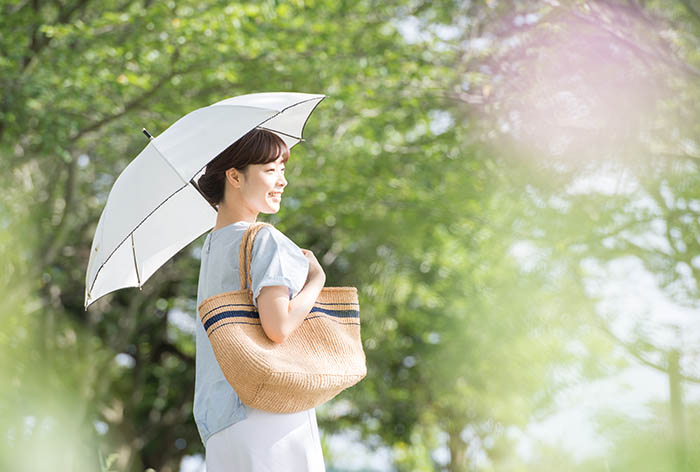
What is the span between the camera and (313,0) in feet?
28.4

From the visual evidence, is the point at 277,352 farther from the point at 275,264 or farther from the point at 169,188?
the point at 169,188

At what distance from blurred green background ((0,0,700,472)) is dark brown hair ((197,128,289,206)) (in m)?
1.94

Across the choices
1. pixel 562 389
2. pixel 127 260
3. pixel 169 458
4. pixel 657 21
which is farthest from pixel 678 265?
pixel 169 458

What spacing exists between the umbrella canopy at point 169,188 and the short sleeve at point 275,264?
1.11ft

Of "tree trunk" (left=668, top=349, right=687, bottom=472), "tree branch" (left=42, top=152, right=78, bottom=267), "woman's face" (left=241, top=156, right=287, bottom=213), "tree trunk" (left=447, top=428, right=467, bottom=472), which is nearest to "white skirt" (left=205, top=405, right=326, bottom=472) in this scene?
"woman's face" (left=241, top=156, right=287, bottom=213)

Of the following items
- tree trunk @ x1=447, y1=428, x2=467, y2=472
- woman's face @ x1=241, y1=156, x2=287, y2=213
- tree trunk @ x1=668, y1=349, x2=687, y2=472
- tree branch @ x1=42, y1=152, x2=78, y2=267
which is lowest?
tree trunk @ x1=447, y1=428, x2=467, y2=472

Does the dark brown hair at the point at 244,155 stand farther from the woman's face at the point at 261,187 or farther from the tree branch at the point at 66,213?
the tree branch at the point at 66,213

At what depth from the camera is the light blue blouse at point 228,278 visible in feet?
6.97

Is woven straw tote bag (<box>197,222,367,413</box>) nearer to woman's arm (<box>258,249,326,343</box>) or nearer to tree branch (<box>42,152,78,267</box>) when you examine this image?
woman's arm (<box>258,249,326,343</box>)

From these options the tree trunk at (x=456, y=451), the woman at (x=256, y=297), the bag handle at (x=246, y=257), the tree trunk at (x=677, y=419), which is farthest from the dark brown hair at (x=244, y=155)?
the tree trunk at (x=456, y=451)

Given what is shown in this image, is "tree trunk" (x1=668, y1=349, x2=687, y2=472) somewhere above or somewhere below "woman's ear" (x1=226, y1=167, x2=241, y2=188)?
below

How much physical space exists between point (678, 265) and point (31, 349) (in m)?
10.1

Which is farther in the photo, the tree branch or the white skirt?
the tree branch

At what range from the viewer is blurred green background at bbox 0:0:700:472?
6.39 meters
